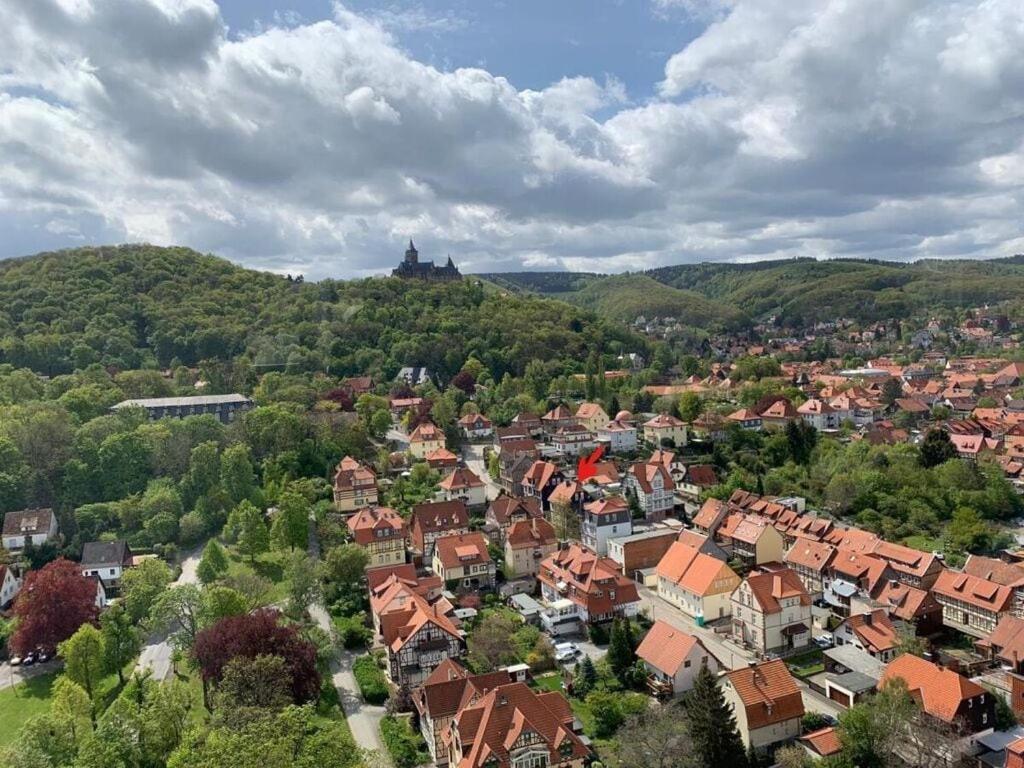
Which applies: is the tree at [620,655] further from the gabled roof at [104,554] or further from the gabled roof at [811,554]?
the gabled roof at [104,554]

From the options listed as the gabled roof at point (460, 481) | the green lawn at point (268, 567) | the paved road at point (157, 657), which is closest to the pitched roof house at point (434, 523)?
the gabled roof at point (460, 481)

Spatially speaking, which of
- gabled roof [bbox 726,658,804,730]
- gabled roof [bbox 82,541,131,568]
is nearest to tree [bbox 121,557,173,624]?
gabled roof [bbox 82,541,131,568]

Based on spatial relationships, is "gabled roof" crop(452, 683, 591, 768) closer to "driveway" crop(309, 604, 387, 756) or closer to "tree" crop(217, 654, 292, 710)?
"driveway" crop(309, 604, 387, 756)

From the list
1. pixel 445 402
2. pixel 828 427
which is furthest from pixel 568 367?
pixel 828 427

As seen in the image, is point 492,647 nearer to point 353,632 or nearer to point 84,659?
point 353,632

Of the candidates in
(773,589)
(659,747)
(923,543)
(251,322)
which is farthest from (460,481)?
(251,322)

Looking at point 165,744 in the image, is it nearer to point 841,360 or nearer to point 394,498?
point 394,498
